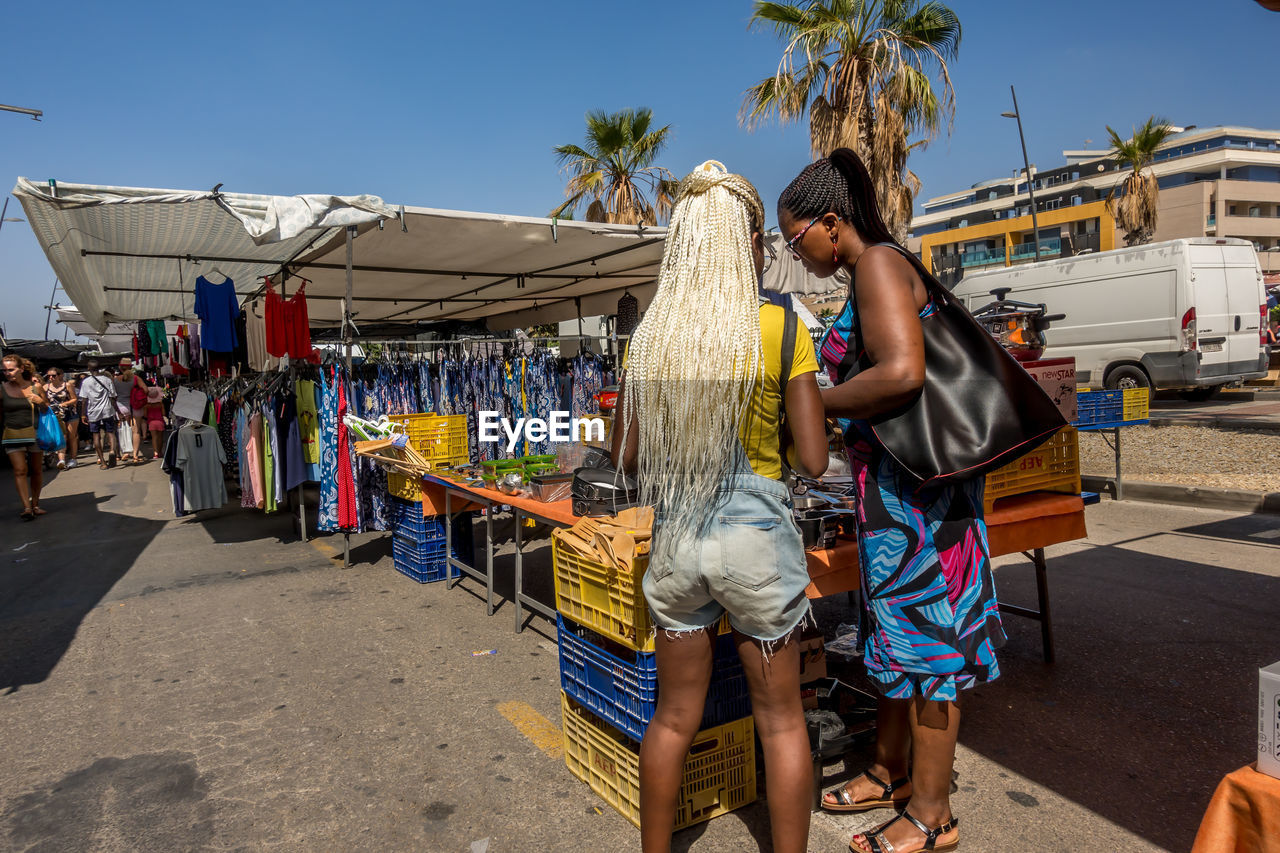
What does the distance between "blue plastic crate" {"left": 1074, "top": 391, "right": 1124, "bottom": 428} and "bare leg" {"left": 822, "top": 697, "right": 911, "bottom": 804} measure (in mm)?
5306

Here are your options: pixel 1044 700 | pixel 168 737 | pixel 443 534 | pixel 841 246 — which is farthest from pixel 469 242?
pixel 1044 700

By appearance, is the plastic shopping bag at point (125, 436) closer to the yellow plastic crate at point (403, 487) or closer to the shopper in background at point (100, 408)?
the shopper in background at point (100, 408)

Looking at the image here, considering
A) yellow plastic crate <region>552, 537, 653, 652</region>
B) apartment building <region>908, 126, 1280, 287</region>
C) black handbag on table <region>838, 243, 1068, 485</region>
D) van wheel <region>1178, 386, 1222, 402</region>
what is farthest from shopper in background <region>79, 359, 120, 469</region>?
apartment building <region>908, 126, 1280, 287</region>

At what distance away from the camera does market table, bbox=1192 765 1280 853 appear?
1351 millimetres

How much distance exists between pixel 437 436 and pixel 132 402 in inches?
478

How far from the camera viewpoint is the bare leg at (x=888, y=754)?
2623 mm

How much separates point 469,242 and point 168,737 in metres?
4.80

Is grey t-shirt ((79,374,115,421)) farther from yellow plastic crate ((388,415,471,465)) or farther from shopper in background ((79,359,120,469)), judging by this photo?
yellow plastic crate ((388,415,471,465))

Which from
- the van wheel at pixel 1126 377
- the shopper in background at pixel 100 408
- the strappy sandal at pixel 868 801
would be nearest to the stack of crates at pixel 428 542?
the strappy sandal at pixel 868 801

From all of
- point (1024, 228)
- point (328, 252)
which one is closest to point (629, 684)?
point (328, 252)

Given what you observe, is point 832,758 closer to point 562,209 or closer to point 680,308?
point 680,308

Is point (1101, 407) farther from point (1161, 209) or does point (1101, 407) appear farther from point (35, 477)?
point (1161, 209)

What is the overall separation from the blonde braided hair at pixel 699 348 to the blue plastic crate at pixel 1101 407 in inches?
241

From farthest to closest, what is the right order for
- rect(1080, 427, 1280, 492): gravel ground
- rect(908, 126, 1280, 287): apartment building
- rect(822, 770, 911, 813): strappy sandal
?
rect(908, 126, 1280, 287): apartment building < rect(1080, 427, 1280, 492): gravel ground < rect(822, 770, 911, 813): strappy sandal
